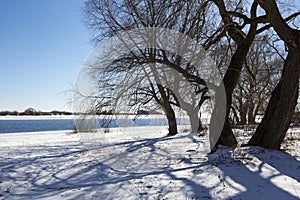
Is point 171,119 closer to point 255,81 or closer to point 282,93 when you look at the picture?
point 255,81

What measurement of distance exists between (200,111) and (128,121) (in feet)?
10.8

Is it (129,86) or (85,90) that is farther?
(85,90)

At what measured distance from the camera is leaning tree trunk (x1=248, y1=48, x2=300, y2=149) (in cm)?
632

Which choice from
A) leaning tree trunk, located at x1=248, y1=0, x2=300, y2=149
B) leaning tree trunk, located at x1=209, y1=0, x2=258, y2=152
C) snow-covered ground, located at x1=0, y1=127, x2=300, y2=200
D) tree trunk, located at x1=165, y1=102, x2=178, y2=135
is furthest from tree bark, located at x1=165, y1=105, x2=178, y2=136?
leaning tree trunk, located at x1=248, y1=0, x2=300, y2=149

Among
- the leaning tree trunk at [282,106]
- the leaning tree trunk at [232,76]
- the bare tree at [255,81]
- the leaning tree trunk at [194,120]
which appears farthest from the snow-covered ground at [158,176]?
the leaning tree trunk at [194,120]

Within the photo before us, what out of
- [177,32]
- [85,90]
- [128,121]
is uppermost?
[177,32]

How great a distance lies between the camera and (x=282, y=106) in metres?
6.43

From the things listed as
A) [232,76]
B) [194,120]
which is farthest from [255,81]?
[194,120]

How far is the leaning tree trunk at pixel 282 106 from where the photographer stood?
20.7 feet

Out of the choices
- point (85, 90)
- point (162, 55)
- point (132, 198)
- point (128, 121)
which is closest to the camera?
point (132, 198)

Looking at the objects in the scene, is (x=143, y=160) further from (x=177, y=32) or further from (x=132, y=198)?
(x=177, y=32)

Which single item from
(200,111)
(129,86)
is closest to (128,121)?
(129,86)

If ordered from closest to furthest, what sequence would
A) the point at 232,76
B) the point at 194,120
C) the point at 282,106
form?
the point at 282,106, the point at 232,76, the point at 194,120

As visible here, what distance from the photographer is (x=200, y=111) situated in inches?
493
